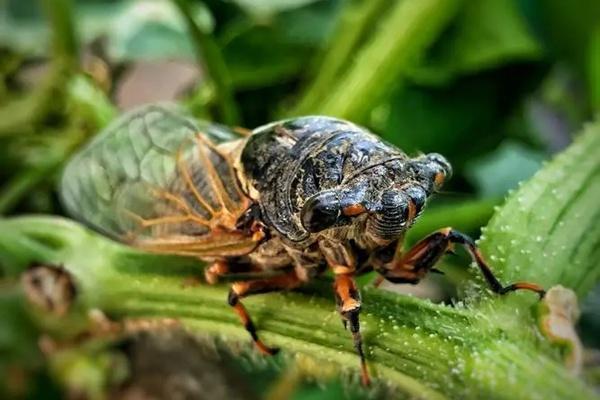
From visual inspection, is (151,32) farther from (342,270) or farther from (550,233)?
(550,233)

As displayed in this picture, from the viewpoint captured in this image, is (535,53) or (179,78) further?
(179,78)

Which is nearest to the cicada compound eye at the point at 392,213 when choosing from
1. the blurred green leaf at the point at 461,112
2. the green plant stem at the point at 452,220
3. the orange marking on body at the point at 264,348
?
the orange marking on body at the point at 264,348

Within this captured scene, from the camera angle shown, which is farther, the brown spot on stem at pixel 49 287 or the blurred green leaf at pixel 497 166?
the blurred green leaf at pixel 497 166

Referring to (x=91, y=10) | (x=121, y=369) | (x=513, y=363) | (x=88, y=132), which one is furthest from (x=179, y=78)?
(x=513, y=363)

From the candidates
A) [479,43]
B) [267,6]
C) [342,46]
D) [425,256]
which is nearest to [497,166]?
[479,43]

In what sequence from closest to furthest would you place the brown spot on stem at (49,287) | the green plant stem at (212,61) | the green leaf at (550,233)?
1. the green leaf at (550,233)
2. the brown spot on stem at (49,287)
3. the green plant stem at (212,61)

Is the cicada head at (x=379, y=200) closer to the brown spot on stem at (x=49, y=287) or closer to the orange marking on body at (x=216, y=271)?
the orange marking on body at (x=216, y=271)

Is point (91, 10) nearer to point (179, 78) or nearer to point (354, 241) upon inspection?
point (179, 78)
